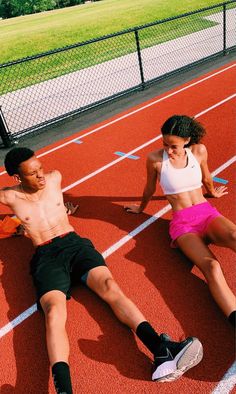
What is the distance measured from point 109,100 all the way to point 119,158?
3.60 metres

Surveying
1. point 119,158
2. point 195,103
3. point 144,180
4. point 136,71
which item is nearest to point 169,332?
point 144,180

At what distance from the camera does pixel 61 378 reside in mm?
2480

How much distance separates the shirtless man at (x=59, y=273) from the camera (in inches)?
101

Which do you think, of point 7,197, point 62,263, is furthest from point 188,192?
point 7,197

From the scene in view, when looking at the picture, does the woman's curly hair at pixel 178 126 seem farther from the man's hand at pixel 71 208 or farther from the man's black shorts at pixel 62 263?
the man's hand at pixel 71 208

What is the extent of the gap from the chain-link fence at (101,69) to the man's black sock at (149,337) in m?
5.84

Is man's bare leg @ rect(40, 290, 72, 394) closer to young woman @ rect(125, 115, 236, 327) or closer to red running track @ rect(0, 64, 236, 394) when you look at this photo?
red running track @ rect(0, 64, 236, 394)

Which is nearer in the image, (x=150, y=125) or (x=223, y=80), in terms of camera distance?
(x=150, y=125)

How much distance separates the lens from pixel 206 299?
129 inches

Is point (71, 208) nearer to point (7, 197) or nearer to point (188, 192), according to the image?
point (7, 197)

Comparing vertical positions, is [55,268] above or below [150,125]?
above

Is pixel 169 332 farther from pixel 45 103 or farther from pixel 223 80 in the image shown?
pixel 45 103

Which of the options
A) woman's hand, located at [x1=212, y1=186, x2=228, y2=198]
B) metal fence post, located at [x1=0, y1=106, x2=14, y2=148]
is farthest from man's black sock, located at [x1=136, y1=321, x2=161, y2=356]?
metal fence post, located at [x1=0, y1=106, x2=14, y2=148]

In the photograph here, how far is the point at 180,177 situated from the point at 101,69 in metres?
11.2
